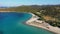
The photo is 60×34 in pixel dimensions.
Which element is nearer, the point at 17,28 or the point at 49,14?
the point at 17,28

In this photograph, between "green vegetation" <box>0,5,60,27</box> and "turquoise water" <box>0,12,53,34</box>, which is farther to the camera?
"green vegetation" <box>0,5,60,27</box>

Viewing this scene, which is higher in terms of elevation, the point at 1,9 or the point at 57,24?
the point at 57,24

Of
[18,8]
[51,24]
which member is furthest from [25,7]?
[51,24]

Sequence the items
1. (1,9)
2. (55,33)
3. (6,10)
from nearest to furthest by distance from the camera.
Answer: (55,33), (6,10), (1,9)

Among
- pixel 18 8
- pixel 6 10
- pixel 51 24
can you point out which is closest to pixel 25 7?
pixel 18 8

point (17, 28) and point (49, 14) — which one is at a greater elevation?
point (17, 28)

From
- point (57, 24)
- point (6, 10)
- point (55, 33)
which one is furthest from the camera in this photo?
point (6, 10)

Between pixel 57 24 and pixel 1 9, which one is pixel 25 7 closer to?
pixel 1 9

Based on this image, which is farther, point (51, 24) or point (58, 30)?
point (51, 24)

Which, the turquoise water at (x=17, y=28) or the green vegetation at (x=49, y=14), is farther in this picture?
the green vegetation at (x=49, y=14)

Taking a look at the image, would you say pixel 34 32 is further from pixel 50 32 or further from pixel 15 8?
pixel 15 8
